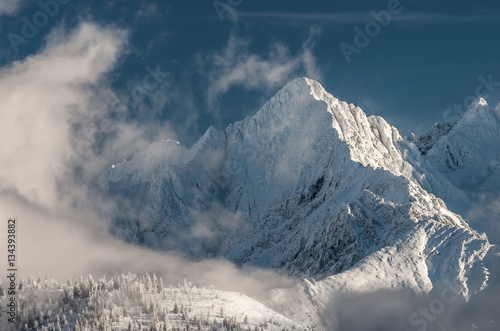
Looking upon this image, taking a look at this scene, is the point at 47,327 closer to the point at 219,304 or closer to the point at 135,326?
the point at 135,326

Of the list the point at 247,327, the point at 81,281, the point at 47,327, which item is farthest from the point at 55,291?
the point at 247,327

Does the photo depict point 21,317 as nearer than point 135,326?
→ No

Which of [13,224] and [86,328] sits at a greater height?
[13,224]

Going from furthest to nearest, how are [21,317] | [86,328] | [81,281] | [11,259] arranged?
[81,281], [21,317], [86,328], [11,259]

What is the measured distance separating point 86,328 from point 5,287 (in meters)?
45.1

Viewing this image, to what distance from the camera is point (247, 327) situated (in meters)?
159

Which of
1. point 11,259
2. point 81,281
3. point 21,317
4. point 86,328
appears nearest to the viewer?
point 11,259

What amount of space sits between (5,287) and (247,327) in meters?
76.5

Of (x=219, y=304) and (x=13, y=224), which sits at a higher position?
(x=13, y=224)

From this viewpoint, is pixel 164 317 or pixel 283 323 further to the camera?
pixel 283 323

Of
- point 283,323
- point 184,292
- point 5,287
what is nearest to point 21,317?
point 5,287

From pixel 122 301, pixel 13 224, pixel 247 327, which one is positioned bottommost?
pixel 247 327

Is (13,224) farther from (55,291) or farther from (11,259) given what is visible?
(55,291)

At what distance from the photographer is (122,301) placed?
164250mm
